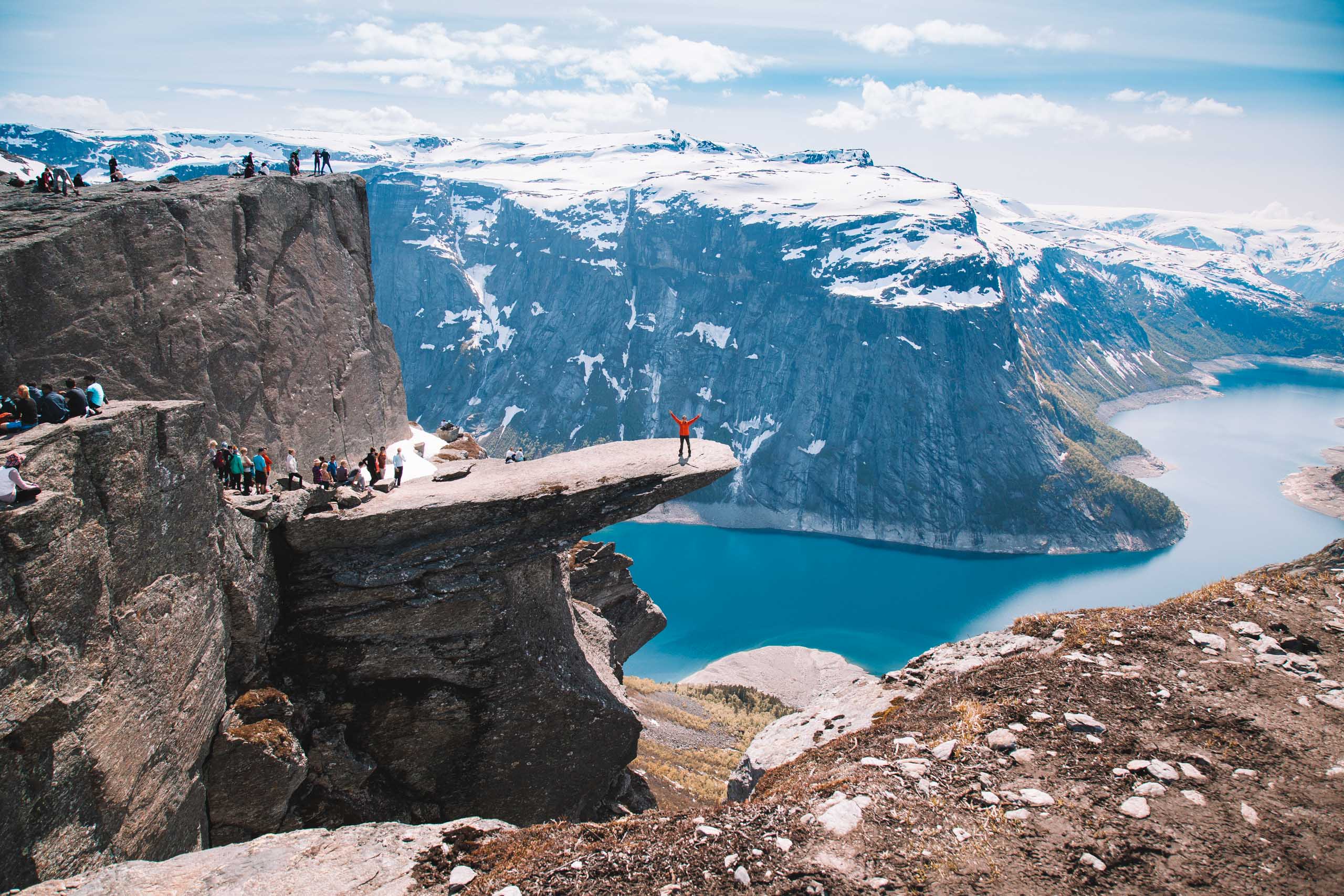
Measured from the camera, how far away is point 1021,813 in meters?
11.6

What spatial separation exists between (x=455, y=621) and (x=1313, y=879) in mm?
20747

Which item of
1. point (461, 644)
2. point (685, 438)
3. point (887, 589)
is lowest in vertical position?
point (887, 589)

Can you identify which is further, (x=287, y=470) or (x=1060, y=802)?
(x=287, y=470)

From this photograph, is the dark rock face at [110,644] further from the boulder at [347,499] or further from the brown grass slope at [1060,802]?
the brown grass slope at [1060,802]

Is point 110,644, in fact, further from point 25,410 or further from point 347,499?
point 347,499

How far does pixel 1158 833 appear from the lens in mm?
10828

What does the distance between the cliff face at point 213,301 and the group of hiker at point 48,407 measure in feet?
10.5

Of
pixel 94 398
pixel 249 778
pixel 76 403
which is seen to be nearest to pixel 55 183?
pixel 94 398

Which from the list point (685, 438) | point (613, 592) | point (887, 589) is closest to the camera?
point (685, 438)

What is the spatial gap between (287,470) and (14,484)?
38.3 feet

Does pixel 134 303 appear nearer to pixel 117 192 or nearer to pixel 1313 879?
pixel 117 192

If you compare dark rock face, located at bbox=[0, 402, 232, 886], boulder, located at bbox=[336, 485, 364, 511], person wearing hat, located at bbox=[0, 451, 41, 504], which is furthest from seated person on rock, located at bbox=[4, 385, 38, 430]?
boulder, located at bbox=[336, 485, 364, 511]

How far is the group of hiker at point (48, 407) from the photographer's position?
1391 cm

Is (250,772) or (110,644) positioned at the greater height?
(110,644)
